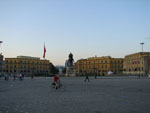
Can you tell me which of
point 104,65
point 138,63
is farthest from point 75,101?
point 104,65

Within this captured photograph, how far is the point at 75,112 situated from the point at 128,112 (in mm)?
2291

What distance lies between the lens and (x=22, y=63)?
13988 centimetres

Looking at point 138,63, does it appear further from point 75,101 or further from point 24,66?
point 75,101

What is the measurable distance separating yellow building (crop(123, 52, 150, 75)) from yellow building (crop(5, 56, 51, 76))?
55.1 m

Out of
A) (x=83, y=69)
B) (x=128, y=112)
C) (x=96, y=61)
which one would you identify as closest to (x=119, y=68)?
(x=96, y=61)

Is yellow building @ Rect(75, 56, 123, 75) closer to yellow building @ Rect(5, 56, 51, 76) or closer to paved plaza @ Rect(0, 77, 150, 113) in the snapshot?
yellow building @ Rect(5, 56, 51, 76)

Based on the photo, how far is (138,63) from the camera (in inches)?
4190

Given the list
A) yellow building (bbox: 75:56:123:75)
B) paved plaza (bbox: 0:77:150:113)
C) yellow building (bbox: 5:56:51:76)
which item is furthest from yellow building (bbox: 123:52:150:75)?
paved plaza (bbox: 0:77:150:113)

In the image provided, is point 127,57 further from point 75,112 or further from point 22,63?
point 75,112

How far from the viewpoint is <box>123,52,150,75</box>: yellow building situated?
10044cm

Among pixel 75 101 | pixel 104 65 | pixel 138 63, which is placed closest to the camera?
pixel 75 101

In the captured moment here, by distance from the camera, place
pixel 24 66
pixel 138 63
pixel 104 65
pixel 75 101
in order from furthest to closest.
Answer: pixel 104 65 → pixel 24 66 → pixel 138 63 → pixel 75 101

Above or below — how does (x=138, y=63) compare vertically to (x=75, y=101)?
above

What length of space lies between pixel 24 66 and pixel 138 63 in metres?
79.9
